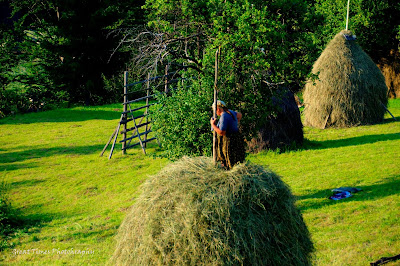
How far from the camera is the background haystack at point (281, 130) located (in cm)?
1630

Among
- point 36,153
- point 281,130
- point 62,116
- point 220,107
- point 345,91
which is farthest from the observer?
point 62,116

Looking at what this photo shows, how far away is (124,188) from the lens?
1327cm

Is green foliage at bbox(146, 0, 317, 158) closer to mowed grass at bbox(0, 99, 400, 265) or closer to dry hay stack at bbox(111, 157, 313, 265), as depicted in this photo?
mowed grass at bbox(0, 99, 400, 265)

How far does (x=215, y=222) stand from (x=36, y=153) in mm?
15253

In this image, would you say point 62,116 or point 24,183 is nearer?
point 24,183

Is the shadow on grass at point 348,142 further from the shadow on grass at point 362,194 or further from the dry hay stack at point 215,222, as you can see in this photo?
the dry hay stack at point 215,222

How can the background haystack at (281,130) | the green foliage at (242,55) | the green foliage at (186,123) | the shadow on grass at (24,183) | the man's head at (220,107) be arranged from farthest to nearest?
the background haystack at (281,130)
the shadow on grass at (24,183)
the green foliage at (186,123)
the green foliage at (242,55)
the man's head at (220,107)

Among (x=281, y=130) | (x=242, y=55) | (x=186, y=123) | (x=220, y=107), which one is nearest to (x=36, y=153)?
(x=281, y=130)

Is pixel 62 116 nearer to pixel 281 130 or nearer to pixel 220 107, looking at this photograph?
pixel 281 130

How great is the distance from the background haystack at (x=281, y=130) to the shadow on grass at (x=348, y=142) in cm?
Answer: 52

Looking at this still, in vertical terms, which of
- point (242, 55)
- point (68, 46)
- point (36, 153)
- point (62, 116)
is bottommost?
point (36, 153)

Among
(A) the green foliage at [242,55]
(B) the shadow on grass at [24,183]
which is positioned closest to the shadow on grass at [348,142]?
(A) the green foliage at [242,55]

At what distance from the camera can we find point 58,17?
3130 cm

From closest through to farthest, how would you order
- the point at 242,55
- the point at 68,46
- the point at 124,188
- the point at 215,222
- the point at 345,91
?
the point at 215,222 → the point at 242,55 → the point at 124,188 → the point at 345,91 → the point at 68,46
